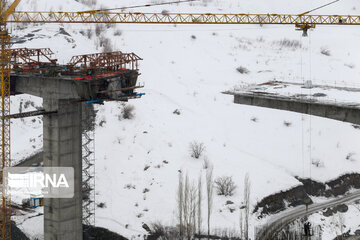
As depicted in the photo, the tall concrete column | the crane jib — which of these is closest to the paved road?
the tall concrete column

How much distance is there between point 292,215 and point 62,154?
2290cm

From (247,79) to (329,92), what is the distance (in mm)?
Result: 24995

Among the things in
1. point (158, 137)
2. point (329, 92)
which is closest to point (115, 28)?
point (158, 137)

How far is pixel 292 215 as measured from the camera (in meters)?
46.2

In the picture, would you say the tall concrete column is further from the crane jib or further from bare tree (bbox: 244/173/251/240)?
bare tree (bbox: 244/173/251/240)

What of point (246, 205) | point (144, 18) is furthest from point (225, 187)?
point (144, 18)

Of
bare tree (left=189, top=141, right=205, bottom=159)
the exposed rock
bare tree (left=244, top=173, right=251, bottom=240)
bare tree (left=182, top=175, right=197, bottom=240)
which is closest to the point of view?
bare tree (left=244, top=173, right=251, bottom=240)

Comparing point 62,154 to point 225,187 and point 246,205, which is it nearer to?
point 246,205

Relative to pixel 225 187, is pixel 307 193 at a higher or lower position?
lower

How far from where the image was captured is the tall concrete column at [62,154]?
128 feet

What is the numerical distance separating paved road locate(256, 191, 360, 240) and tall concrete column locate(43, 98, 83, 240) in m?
16.4

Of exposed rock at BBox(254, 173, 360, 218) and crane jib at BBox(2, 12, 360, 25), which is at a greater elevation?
crane jib at BBox(2, 12, 360, 25)

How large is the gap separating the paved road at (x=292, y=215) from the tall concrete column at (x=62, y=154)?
1635 centimetres

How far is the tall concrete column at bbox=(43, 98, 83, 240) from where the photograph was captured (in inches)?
1537
